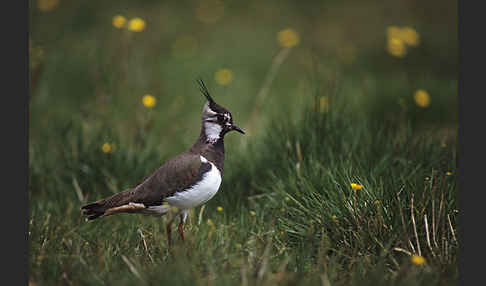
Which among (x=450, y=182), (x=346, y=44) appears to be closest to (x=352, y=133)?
(x=450, y=182)

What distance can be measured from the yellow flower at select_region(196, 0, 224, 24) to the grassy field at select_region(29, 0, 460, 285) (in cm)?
6

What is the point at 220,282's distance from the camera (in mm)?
2436

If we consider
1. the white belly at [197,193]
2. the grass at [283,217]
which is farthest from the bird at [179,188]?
the grass at [283,217]

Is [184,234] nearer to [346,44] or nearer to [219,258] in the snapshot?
[219,258]

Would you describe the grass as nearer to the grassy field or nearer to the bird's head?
the grassy field

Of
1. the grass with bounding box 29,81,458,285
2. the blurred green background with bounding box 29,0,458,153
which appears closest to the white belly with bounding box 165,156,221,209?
the grass with bounding box 29,81,458,285

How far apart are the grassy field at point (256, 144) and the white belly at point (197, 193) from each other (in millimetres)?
227

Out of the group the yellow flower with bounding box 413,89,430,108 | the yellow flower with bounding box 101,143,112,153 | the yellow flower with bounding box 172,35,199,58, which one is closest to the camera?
the yellow flower with bounding box 101,143,112,153

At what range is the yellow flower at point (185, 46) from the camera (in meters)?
6.92

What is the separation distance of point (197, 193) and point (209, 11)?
218 inches

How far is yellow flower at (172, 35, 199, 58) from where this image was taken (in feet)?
22.7

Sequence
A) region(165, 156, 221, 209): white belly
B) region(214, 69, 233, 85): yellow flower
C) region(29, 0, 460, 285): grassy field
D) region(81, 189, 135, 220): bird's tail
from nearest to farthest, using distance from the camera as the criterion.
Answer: region(29, 0, 460, 285): grassy field
region(165, 156, 221, 209): white belly
region(81, 189, 135, 220): bird's tail
region(214, 69, 233, 85): yellow flower

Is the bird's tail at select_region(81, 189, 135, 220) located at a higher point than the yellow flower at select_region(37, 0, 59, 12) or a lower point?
lower

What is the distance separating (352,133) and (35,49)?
3017mm
